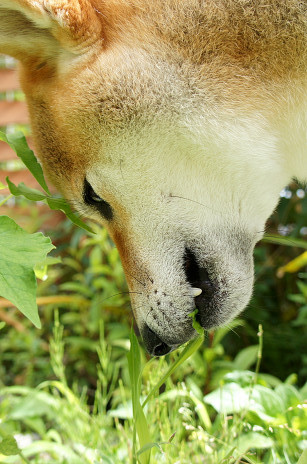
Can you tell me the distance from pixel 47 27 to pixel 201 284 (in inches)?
35.1

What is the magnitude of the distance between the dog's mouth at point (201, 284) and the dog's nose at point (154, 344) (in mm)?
135

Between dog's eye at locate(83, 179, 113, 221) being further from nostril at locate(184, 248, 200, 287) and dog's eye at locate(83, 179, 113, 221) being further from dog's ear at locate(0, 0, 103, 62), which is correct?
dog's ear at locate(0, 0, 103, 62)

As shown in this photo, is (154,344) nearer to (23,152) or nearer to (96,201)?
(96,201)

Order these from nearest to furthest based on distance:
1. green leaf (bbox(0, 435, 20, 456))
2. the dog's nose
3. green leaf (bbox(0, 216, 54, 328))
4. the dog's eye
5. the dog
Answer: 1. green leaf (bbox(0, 216, 54, 328))
2. green leaf (bbox(0, 435, 20, 456))
3. the dog
4. the dog's nose
5. the dog's eye

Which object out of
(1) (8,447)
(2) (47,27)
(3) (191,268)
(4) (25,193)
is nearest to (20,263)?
(4) (25,193)

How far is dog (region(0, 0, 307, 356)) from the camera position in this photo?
1.60m

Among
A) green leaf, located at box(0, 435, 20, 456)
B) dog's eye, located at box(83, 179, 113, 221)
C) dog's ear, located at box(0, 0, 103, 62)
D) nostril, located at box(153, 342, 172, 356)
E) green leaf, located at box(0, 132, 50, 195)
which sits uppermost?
dog's ear, located at box(0, 0, 103, 62)

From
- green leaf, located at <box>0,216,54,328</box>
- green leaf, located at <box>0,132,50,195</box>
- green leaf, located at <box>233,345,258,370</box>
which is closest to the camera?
green leaf, located at <box>0,216,54,328</box>

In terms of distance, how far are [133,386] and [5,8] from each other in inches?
42.7

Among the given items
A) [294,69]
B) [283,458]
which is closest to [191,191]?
→ [294,69]

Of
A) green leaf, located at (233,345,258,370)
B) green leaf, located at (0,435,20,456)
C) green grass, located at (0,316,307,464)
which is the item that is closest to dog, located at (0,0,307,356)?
green grass, located at (0,316,307,464)

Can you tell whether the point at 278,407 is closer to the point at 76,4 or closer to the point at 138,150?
the point at 138,150

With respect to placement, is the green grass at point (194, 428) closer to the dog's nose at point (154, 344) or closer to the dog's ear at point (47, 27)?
the dog's nose at point (154, 344)

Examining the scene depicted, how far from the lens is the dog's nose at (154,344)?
173cm
